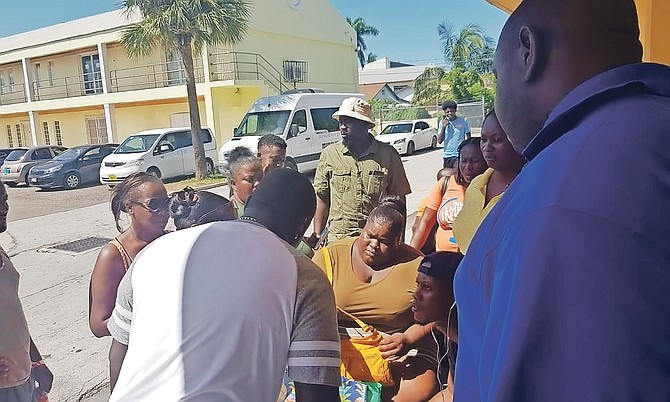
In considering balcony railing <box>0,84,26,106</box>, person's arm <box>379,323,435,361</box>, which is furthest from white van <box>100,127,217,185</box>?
balcony railing <box>0,84,26,106</box>

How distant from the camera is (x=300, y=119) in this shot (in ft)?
48.0

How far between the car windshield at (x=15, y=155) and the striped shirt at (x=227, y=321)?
67.3 ft

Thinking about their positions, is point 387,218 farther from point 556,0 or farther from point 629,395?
point 629,395

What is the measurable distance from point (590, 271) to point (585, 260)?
14 millimetres

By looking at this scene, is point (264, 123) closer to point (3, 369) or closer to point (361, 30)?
point (3, 369)

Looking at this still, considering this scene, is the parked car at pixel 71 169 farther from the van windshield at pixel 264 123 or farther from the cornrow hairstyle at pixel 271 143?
the cornrow hairstyle at pixel 271 143

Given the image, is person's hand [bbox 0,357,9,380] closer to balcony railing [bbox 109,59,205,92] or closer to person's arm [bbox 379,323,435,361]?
person's arm [bbox 379,323,435,361]

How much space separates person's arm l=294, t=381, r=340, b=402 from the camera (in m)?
1.42

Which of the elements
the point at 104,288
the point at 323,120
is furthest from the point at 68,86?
the point at 104,288

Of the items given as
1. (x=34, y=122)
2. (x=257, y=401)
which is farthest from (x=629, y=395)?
(x=34, y=122)

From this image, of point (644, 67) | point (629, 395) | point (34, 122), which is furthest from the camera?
point (34, 122)

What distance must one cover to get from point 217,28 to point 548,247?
1631cm

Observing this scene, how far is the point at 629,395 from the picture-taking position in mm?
633

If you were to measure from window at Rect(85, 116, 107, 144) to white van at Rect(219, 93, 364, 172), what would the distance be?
12856mm
